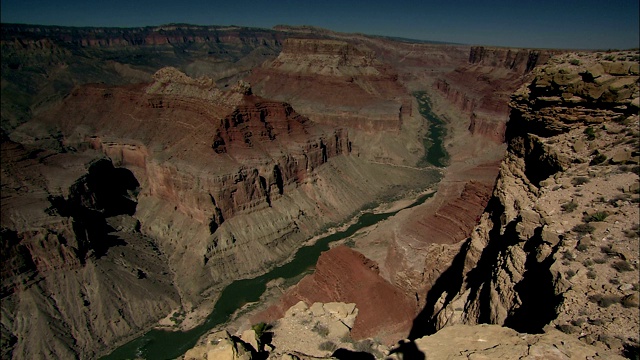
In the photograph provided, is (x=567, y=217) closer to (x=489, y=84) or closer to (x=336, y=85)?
(x=336, y=85)

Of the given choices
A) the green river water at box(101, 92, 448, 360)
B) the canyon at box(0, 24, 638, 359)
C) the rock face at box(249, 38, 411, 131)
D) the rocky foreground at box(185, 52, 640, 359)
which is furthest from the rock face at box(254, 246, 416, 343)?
the rock face at box(249, 38, 411, 131)

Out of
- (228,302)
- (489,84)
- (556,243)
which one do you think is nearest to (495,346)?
(556,243)

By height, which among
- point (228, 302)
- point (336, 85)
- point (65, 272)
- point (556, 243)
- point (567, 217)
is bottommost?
point (228, 302)

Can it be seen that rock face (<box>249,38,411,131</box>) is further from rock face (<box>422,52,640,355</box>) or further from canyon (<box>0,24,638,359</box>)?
rock face (<box>422,52,640,355</box>)

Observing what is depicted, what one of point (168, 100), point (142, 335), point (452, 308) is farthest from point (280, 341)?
point (168, 100)

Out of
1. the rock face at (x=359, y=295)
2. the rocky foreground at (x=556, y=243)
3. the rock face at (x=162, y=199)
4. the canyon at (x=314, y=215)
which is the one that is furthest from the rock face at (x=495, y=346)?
the rock face at (x=162, y=199)
